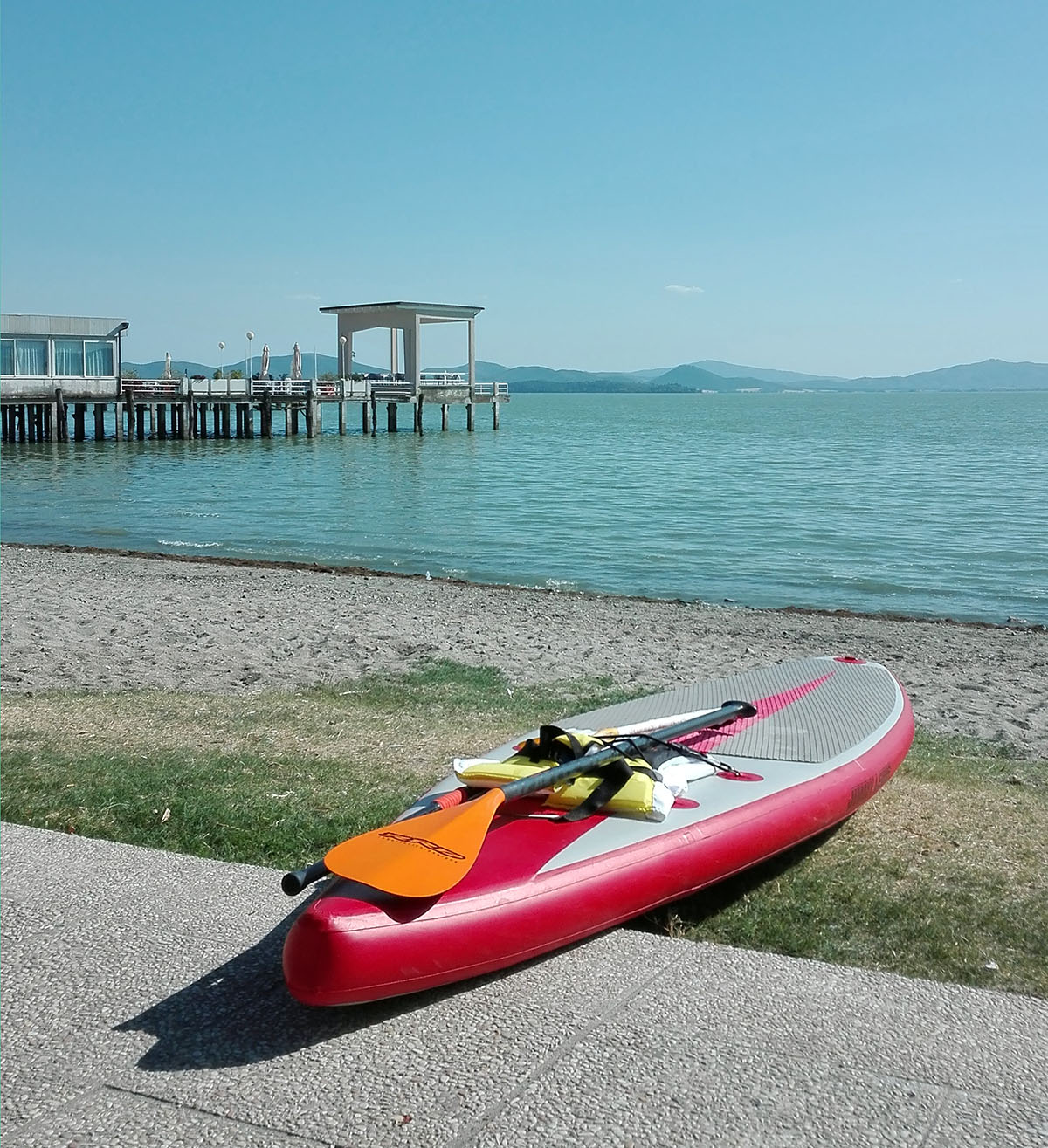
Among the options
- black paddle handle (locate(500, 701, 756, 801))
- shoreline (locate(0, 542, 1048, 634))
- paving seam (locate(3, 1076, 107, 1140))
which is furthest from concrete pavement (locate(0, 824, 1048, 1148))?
shoreline (locate(0, 542, 1048, 634))

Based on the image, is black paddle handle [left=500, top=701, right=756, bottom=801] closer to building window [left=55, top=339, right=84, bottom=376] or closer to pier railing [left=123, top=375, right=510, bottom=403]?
building window [left=55, top=339, right=84, bottom=376]

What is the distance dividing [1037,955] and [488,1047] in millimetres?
2172

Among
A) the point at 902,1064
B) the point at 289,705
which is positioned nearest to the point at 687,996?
the point at 902,1064

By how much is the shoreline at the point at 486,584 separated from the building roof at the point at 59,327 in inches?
846

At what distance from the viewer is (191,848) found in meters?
5.23

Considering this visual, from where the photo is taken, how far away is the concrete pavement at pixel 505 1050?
9.98 ft

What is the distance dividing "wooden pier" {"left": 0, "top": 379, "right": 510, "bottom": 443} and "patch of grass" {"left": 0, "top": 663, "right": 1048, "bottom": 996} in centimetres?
3774

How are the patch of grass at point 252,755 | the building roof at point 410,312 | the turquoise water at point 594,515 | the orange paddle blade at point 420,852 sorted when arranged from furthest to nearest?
the building roof at point 410,312
the turquoise water at point 594,515
the patch of grass at point 252,755
the orange paddle blade at point 420,852

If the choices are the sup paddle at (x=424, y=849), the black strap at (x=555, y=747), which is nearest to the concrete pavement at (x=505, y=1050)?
the sup paddle at (x=424, y=849)

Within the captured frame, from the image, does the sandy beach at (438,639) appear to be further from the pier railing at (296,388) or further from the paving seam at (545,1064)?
the pier railing at (296,388)

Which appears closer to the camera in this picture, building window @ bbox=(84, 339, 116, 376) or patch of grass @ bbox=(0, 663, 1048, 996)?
patch of grass @ bbox=(0, 663, 1048, 996)

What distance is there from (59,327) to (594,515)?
23.6m

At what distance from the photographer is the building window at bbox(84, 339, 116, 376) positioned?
42625 mm

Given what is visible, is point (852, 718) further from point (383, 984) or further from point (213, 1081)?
point (213, 1081)
